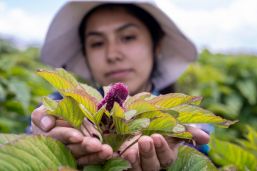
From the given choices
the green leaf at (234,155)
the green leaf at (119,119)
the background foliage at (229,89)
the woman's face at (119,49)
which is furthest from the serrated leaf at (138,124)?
the background foliage at (229,89)

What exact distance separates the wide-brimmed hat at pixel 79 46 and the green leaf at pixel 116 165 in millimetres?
1224

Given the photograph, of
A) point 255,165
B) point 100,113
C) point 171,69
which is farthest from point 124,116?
point 171,69

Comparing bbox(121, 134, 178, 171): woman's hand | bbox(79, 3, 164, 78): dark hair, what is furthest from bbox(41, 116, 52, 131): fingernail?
bbox(79, 3, 164, 78): dark hair

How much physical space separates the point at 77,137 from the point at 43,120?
0.07 m

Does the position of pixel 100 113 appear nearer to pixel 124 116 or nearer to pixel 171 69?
pixel 124 116

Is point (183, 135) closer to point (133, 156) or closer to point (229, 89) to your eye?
point (133, 156)

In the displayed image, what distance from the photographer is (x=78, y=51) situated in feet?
6.83

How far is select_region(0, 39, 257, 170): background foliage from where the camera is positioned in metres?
1.81

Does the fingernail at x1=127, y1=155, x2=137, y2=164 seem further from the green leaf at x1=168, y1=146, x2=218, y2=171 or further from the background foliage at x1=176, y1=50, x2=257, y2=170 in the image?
the background foliage at x1=176, y1=50, x2=257, y2=170

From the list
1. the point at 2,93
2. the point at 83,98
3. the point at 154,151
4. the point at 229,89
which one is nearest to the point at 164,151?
the point at 154,151

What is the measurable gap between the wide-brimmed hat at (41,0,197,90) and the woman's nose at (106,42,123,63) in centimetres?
22

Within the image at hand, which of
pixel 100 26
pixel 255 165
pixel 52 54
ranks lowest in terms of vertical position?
pixel 255 165

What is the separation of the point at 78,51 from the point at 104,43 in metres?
0.37

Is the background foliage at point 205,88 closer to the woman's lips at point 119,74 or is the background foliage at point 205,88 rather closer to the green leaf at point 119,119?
the woman's lips at point 119,74
